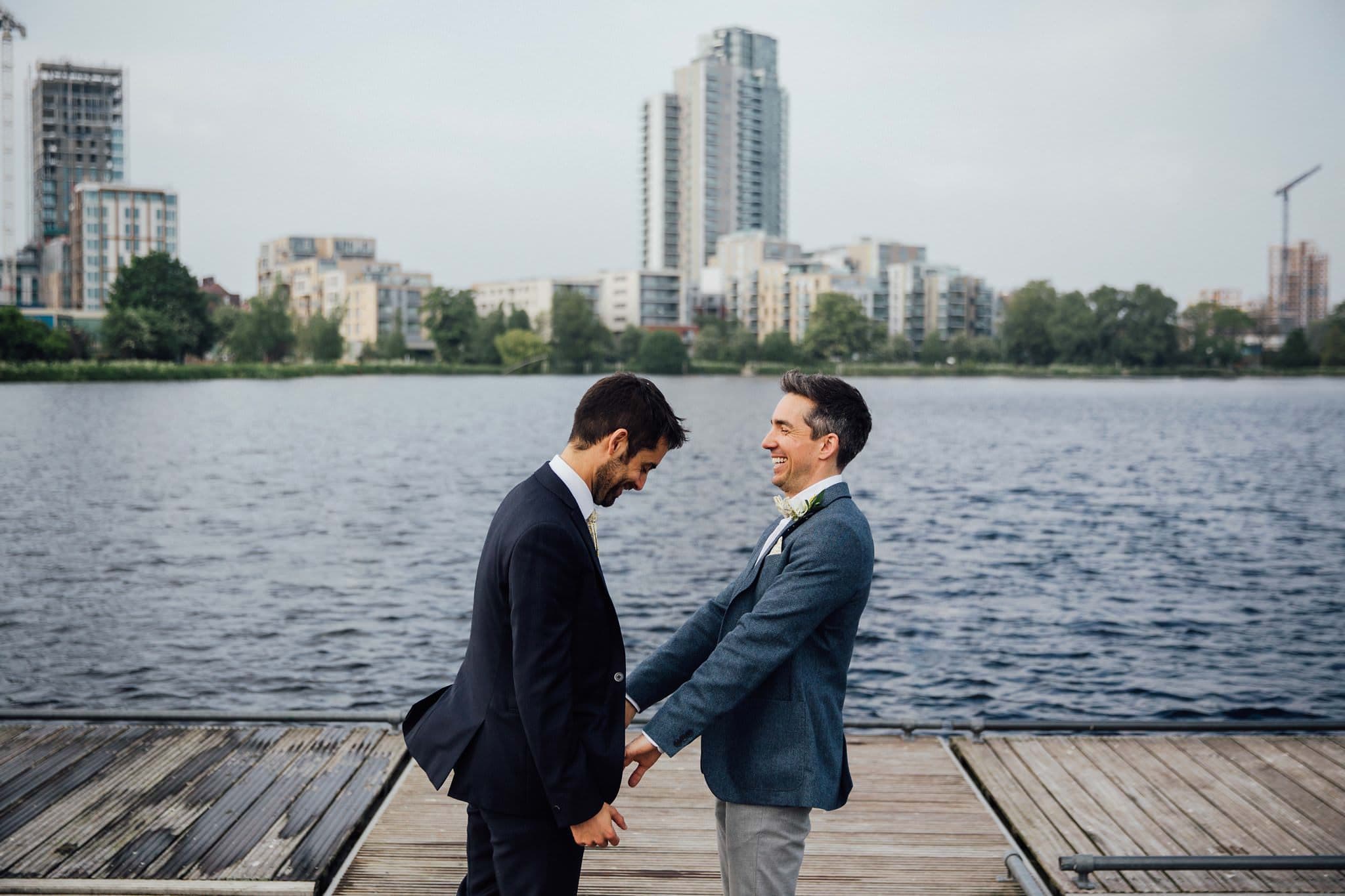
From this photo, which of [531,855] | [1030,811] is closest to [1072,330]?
[1030,811]

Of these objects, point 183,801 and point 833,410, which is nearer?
point 833,410

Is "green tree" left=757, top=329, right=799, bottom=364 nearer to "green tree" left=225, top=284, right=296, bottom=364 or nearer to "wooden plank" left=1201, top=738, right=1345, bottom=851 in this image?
"green tree" left=225, top=284, right=296, bottom=364

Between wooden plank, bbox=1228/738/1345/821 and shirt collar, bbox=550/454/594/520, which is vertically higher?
shirt collar, bbox=550/454/594/520

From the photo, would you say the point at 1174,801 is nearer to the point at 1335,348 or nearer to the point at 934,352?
the point at 934,352

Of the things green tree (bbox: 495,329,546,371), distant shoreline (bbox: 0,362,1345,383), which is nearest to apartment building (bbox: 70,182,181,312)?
distant shoreline (bbox: 0,362,1345,383)

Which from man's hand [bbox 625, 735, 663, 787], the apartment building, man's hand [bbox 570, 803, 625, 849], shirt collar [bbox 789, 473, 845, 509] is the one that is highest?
the apartment building

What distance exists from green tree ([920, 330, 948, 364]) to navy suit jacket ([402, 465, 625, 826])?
163283 millimetres

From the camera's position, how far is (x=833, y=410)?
2.99 meters

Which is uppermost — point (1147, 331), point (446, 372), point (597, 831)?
point (1147, 331)

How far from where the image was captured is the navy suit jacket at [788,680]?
2877 millimetres

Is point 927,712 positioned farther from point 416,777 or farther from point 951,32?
point 951,32

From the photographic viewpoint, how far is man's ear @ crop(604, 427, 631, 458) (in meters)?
2.81

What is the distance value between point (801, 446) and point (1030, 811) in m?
3.27

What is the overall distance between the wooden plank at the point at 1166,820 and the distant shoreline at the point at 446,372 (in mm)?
92684
